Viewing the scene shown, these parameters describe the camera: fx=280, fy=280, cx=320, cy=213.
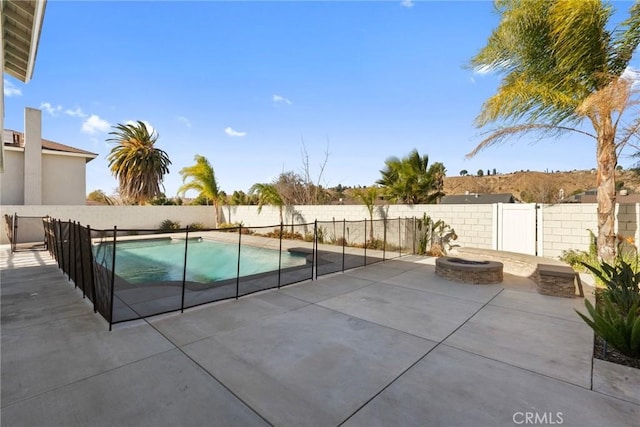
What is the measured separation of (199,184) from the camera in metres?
17.5

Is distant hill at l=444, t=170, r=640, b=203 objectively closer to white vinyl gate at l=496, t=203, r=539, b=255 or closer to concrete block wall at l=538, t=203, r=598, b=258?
white vinyl gate at l=496, t=203, r=539, b=255

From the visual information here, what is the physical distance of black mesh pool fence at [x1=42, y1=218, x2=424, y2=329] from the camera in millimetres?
4348

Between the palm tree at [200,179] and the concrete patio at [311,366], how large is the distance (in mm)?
13022

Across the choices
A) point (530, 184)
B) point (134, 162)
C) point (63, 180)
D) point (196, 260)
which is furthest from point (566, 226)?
point (530, 184)

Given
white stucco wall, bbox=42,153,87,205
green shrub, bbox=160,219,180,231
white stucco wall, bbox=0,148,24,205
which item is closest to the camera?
white stucco wall, bbox=0,148,24,205

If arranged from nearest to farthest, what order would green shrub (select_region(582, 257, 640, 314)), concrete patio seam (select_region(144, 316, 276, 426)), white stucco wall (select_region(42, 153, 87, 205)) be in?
concrete patio seam (select_region(144, 316, 276, 426)) → green shrub (select_region(582, 257, 640, 314)) → white stucco wall (select_region(42, 153, 87, 205))

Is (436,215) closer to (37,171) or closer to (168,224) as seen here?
(168,224)

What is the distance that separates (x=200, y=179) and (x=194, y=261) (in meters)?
8.06

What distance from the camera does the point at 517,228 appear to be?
862 cm

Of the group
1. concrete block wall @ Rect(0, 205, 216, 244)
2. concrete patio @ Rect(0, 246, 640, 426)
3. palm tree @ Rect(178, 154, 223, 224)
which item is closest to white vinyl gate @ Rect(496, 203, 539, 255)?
concrete patio @ Rect(0, 246, 640, 426)

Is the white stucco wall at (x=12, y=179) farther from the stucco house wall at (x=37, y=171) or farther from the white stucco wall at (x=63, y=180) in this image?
the white stucco wall at (x=63, y=180)

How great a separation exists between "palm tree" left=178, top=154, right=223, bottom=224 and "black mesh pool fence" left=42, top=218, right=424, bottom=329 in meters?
3.12

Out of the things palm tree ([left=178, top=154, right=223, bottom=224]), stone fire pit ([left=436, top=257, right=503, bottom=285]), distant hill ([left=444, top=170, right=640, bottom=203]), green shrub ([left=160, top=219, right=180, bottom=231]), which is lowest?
stone fire pit ([left=436, top=257, right=503, bottom=285])

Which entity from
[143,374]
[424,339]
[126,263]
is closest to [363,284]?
[424,339]
